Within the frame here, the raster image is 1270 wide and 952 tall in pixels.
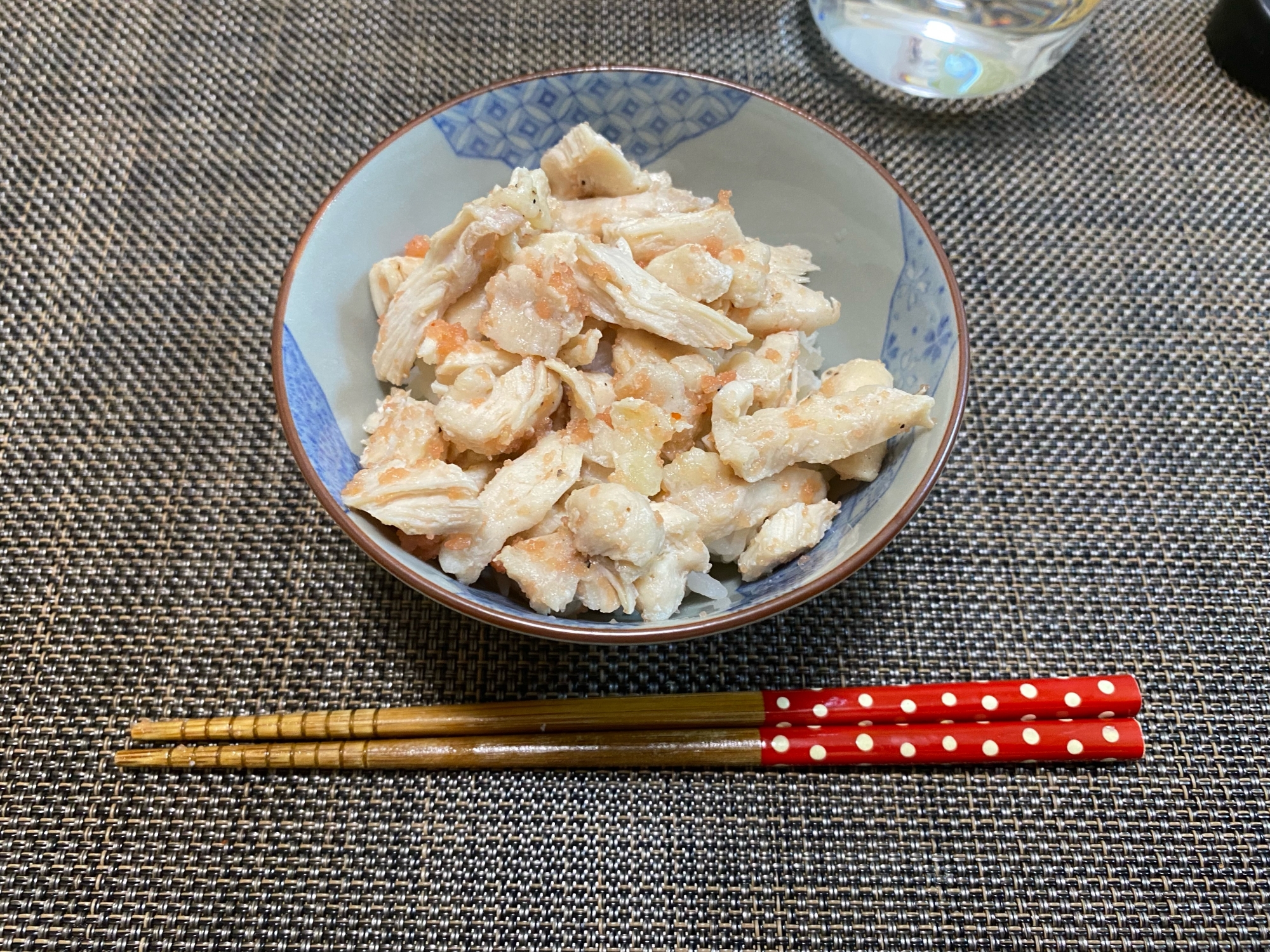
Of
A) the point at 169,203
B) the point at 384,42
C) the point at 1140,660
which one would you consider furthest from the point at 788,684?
the point at 384,42

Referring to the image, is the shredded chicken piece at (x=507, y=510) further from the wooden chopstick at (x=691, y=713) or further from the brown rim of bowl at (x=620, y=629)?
the wooden chopstick at (x=691, y=713)

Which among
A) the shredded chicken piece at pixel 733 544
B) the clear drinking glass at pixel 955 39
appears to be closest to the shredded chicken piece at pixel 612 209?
the shredded chicken piece at pixel 733 544

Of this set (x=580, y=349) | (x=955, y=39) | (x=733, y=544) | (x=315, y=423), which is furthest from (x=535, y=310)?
(x=955, y=39)

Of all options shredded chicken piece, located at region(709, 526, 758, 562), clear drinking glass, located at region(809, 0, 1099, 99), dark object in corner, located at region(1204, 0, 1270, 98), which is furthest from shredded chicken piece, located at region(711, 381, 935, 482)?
dark object in corner, located at region(1204, 0, 1270, 98)

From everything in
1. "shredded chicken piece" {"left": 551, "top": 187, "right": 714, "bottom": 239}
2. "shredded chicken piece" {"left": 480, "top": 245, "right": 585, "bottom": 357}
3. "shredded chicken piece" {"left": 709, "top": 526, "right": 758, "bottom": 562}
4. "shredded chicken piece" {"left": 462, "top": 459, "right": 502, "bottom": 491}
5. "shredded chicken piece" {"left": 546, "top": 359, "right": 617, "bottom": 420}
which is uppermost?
"shredded chicken piece" {"left": 551, "top": 187, "right": 714, "bottom": 239}

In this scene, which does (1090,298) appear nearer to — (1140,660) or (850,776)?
(1140,660)

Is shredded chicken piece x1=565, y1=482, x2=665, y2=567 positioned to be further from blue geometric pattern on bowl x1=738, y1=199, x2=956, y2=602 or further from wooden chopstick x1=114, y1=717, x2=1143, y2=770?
wooden chopstick x1=114, y1=717, x2=1143, y2=770
